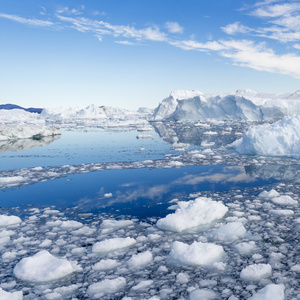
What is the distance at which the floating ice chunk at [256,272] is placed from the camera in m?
2.70

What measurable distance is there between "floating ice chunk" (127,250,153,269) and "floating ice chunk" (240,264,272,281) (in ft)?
3.30

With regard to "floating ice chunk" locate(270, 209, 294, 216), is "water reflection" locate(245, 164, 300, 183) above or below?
above

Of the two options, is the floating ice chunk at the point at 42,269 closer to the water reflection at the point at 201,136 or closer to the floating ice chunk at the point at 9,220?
the floating ice chunk at the point at 9,220

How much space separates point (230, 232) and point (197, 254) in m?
0.87

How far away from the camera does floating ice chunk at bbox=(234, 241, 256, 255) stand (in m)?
3.25

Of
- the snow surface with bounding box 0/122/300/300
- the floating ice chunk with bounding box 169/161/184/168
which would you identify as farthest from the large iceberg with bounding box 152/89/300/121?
the snow surface with bounding box 0/122/300/300

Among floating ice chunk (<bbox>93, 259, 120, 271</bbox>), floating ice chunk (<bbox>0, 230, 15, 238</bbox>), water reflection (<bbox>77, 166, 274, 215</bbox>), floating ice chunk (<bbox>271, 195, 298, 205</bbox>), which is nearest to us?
floating ice chunk (<bbox>93, 259, 120, 271</bbox>)

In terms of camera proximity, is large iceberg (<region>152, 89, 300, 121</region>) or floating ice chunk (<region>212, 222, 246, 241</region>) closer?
floating ice chunk (<region>212, 222, 246, 241</region>)

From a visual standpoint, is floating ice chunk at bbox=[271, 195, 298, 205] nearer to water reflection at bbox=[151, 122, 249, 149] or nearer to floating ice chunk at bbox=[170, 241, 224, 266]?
floating ice chunk at bbox=[170, 241, 224, 266]

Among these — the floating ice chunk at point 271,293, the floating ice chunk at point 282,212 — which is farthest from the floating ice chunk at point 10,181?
the floating ice chunk at point 271,293

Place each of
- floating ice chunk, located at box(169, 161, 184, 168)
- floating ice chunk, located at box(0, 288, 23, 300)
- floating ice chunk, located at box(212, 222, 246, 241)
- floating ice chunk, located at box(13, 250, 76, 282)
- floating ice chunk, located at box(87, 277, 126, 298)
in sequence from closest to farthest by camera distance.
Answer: floating ice chunk, located at box(0, 288, 23, 300) < floating ice chunk, located at box(87, 277, 126, 298) < floating ice chunk, located at box(13, 250, 76, 282) < floating ice chunk, located at box(212, 222, 246, 241) < floating ice chunk, located at box(169, 161, 184, 168)

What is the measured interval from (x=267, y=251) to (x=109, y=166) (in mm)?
6076

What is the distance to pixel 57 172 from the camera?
315 inches

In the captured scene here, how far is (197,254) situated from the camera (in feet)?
10.0
